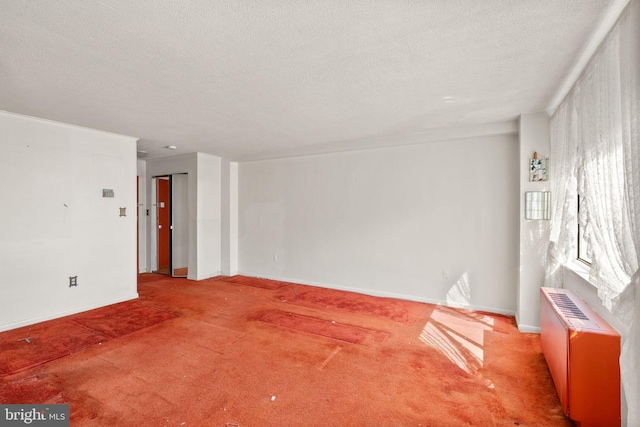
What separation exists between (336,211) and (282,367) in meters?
3.22

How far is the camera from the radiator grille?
226 cm

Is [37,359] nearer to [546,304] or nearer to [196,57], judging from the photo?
[196,57]

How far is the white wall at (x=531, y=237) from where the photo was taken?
3.60 metres

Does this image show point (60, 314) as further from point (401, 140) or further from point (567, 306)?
point (567, 306)

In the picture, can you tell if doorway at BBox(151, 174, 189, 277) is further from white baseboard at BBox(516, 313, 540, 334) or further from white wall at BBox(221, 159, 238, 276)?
white baseboard at BBox(516, 313, 540, 334)

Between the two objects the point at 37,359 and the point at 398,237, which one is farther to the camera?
the point at 398,237

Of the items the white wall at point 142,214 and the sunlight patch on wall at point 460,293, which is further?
the white wall at point 142,214

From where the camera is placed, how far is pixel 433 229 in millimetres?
4699

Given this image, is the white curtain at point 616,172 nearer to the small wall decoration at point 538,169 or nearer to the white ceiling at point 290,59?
the white ceiling at point 290,59

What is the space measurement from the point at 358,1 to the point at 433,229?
12.1ft

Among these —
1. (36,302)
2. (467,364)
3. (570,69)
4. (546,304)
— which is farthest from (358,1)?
(36,302)

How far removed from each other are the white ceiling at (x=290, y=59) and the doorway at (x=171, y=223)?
2.84 meters

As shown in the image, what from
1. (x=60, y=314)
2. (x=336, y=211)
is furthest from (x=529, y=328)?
(x=60, y=314)

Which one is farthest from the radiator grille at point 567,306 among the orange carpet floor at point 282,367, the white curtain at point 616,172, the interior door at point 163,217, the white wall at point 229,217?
the interior door at point 163,217
